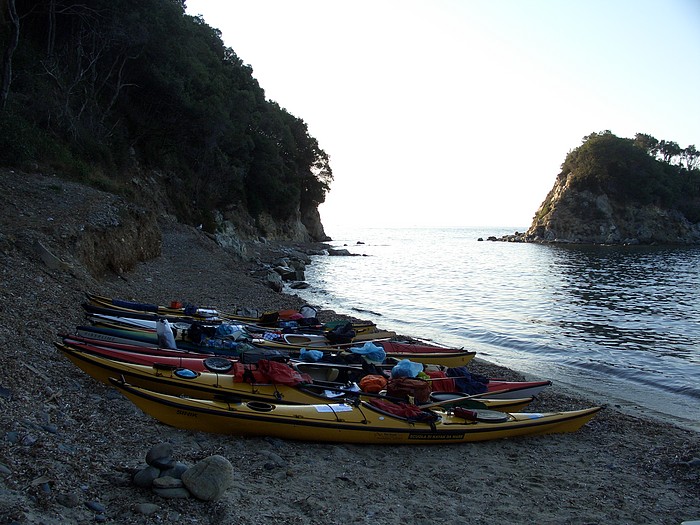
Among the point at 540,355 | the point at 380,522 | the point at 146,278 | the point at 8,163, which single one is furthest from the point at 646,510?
the point at 8,163

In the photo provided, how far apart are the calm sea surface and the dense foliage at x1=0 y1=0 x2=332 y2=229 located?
992cm

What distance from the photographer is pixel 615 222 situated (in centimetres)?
7488

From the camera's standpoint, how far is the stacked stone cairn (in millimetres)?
3930

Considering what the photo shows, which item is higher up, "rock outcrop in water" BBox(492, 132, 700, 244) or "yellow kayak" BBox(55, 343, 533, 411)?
"rock outcrop in water" BBox(492, 132, 700, 244)

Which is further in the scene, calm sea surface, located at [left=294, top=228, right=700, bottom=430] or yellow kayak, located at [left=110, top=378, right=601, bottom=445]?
calm sea surface, located at [left=294, top=228, right=700, bottom=430]

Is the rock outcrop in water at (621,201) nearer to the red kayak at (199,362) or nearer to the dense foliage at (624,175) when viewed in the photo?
the dense foliage at (624,175)

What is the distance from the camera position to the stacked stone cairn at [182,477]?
393 centimetres

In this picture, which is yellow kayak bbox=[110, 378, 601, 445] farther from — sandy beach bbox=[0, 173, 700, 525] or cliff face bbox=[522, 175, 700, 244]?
cliff face bbox=[522, 175, 700, 244]

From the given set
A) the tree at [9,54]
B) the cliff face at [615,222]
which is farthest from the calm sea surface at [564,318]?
the cliff face at [615,222]

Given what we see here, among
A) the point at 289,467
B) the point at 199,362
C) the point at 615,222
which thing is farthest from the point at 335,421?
the point at 615,222

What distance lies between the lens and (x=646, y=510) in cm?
534

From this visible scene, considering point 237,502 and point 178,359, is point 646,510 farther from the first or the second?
point 178,359

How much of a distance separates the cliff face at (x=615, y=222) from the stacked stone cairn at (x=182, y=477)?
79245 millimetres

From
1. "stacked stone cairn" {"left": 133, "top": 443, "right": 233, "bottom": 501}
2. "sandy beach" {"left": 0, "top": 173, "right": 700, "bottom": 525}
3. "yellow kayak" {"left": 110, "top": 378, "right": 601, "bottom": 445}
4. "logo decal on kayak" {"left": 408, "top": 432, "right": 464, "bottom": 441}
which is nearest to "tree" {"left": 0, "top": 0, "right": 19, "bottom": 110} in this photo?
"sandy beach" {"left": 0, "top": 173, "right": 700, "bottom": 525}
